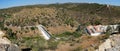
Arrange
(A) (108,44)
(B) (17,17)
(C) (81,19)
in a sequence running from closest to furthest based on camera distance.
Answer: (A) (108,44) → (B) (17,17) → (C) (81,19)

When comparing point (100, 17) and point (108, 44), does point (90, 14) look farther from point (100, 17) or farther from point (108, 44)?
point (108, 44)

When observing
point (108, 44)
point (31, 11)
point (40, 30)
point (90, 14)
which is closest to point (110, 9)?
point (90, 14)

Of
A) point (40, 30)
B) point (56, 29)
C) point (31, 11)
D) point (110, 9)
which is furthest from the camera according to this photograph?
point (110, 9)

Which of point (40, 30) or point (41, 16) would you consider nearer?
point (40, 30)

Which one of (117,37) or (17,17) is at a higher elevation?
(117,37)

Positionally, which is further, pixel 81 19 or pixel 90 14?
pixel 90 14

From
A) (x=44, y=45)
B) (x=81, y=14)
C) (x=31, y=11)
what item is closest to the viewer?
(x=44, y=45)

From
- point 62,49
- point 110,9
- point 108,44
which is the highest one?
point 108,44

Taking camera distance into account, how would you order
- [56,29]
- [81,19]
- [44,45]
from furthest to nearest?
[81,19]
[56,29]
[44,45]

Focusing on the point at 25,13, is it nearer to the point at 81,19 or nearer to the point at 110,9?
the point at 81,19

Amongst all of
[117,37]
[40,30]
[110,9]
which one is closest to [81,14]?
[110,9]
